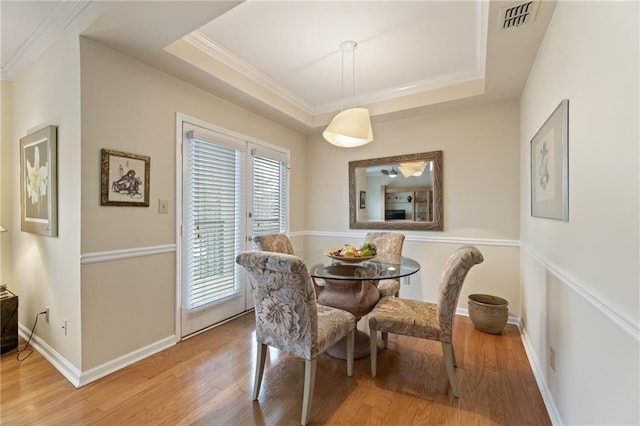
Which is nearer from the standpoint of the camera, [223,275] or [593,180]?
[593,180]

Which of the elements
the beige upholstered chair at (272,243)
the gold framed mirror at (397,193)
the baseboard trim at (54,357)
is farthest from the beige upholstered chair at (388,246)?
the baseboard trim at (54,357)

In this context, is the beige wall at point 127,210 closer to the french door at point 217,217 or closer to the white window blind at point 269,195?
the french door at point 217,217

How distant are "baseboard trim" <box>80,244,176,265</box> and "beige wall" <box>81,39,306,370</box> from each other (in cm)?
3

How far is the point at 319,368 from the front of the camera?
2160 mm

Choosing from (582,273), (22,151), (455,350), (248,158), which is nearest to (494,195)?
(455,350)

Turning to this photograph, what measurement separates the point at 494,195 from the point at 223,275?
3.16 metres

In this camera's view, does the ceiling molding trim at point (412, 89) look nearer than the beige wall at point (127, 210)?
No

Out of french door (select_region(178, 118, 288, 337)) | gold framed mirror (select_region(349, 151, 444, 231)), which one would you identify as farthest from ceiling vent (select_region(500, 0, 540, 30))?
french door (select_region(178, 118, 288, 337))

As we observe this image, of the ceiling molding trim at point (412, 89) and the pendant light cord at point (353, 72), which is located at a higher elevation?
the pendant light cord at point (353, 72)

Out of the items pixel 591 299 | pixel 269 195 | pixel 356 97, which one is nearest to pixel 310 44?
pixel 356 97

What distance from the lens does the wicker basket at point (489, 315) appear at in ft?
8.86

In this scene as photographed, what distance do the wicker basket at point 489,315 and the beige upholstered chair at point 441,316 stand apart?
39.3 inches

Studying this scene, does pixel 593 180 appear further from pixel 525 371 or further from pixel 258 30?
pixel 258 30

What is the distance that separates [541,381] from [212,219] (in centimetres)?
302
